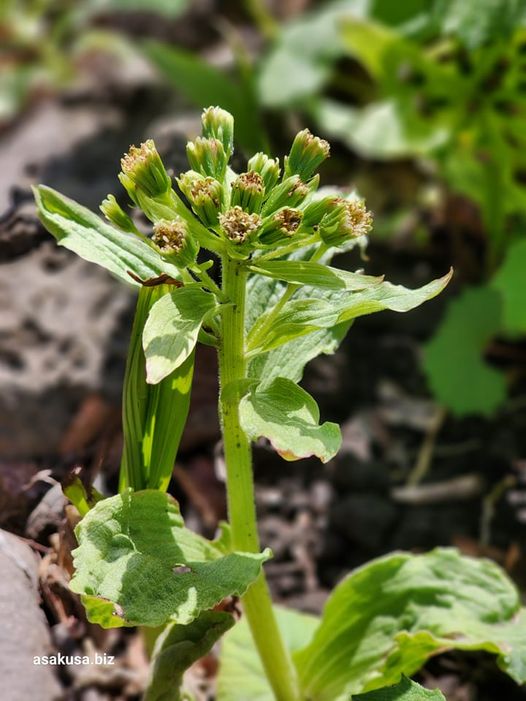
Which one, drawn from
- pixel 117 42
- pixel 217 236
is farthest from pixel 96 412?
pixel 117 42

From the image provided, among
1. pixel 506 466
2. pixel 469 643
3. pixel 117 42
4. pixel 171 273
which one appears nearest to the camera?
A: pixel 171 273

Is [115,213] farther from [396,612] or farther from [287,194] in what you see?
[396,612]

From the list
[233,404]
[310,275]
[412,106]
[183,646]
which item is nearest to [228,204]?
[310,275]

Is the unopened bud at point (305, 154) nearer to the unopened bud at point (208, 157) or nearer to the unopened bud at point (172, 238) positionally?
the unopened bud at point (208, 157)

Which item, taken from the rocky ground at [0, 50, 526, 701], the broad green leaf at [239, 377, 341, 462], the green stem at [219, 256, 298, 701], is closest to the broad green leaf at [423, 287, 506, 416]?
the rocky ground at [0, 50, 526, 701]

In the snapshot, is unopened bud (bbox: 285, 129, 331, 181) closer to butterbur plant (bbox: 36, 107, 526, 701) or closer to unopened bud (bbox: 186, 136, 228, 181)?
butterbur plant (bbox: 36, 107, 526, 701)

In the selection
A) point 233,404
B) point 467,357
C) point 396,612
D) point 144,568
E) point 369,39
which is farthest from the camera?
point 369,39

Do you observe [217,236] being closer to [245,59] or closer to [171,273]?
[171,273]
